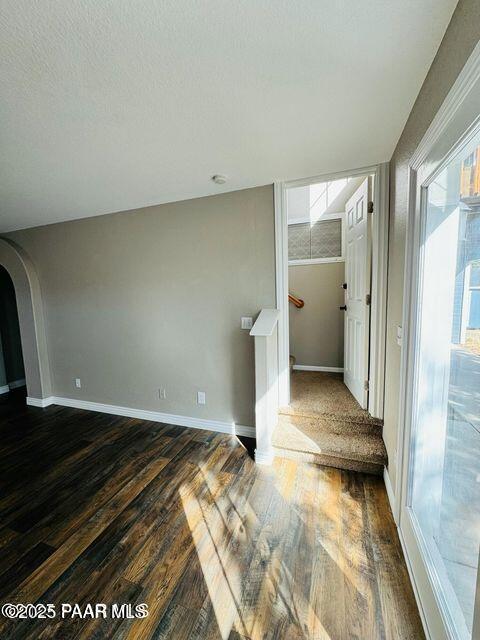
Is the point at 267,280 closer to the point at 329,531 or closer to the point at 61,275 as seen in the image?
the point at 329,531

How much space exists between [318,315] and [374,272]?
1609 mm

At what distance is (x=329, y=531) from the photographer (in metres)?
1.59

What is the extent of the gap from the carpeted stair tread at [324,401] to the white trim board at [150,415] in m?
0.55

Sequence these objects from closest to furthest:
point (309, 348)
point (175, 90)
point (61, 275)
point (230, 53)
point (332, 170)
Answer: point (230, 53), point (175, 90), point (332, 170), point (61, 275), point (309, 348)

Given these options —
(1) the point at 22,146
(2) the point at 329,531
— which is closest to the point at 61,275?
(1) the point at 22,146

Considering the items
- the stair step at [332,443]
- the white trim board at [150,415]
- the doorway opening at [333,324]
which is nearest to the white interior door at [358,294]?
the doorway opening at [333,324]

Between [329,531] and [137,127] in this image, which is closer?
[137,127]

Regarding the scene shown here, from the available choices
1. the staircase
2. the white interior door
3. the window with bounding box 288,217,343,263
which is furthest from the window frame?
the staircase

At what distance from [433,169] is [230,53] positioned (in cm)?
95

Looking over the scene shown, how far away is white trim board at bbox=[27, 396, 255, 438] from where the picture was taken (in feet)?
8.89

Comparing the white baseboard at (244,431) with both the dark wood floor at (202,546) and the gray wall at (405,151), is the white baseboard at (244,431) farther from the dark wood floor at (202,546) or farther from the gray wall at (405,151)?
the gray wall at (405,151)

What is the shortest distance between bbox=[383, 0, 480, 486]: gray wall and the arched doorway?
13.2 ft

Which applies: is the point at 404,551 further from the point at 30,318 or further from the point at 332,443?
the point at 30,318

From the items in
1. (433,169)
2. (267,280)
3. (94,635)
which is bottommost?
(94,635)
